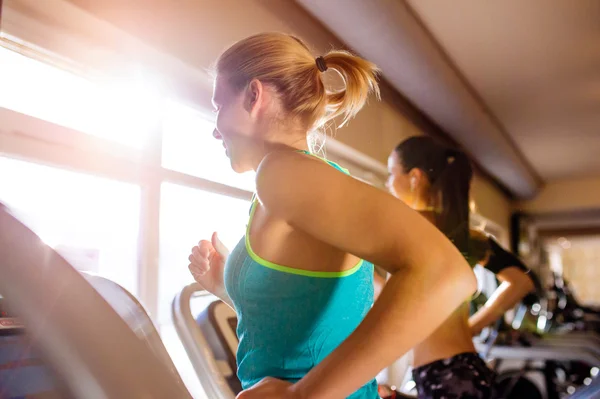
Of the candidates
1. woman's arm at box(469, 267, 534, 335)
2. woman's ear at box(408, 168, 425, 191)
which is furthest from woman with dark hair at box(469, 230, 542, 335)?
woman's ear at box(408, 168, 425, 191)

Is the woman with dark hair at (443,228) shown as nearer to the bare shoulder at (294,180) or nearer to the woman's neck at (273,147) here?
the woman's neck at (273,147)

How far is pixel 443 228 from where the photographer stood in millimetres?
1271

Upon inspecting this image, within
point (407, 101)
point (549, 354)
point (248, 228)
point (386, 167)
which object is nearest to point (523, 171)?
point (549, 354)

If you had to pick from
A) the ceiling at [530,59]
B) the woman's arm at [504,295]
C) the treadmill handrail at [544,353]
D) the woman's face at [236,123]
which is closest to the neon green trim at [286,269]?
the woman's face at [236,123]

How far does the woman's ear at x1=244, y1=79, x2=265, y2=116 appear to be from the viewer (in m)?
0.57

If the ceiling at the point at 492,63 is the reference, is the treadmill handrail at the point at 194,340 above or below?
below

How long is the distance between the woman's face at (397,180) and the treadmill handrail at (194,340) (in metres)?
0.57

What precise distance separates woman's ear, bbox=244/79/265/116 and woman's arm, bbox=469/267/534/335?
1.55m

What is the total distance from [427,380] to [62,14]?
4.04 ft

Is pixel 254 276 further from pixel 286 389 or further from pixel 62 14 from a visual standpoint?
pixel 62 14

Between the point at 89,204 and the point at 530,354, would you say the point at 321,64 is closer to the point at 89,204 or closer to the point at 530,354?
the point at 89,204

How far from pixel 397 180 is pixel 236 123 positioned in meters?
0.80

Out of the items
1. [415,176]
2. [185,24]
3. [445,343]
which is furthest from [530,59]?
[185,24]

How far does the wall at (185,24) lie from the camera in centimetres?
104
